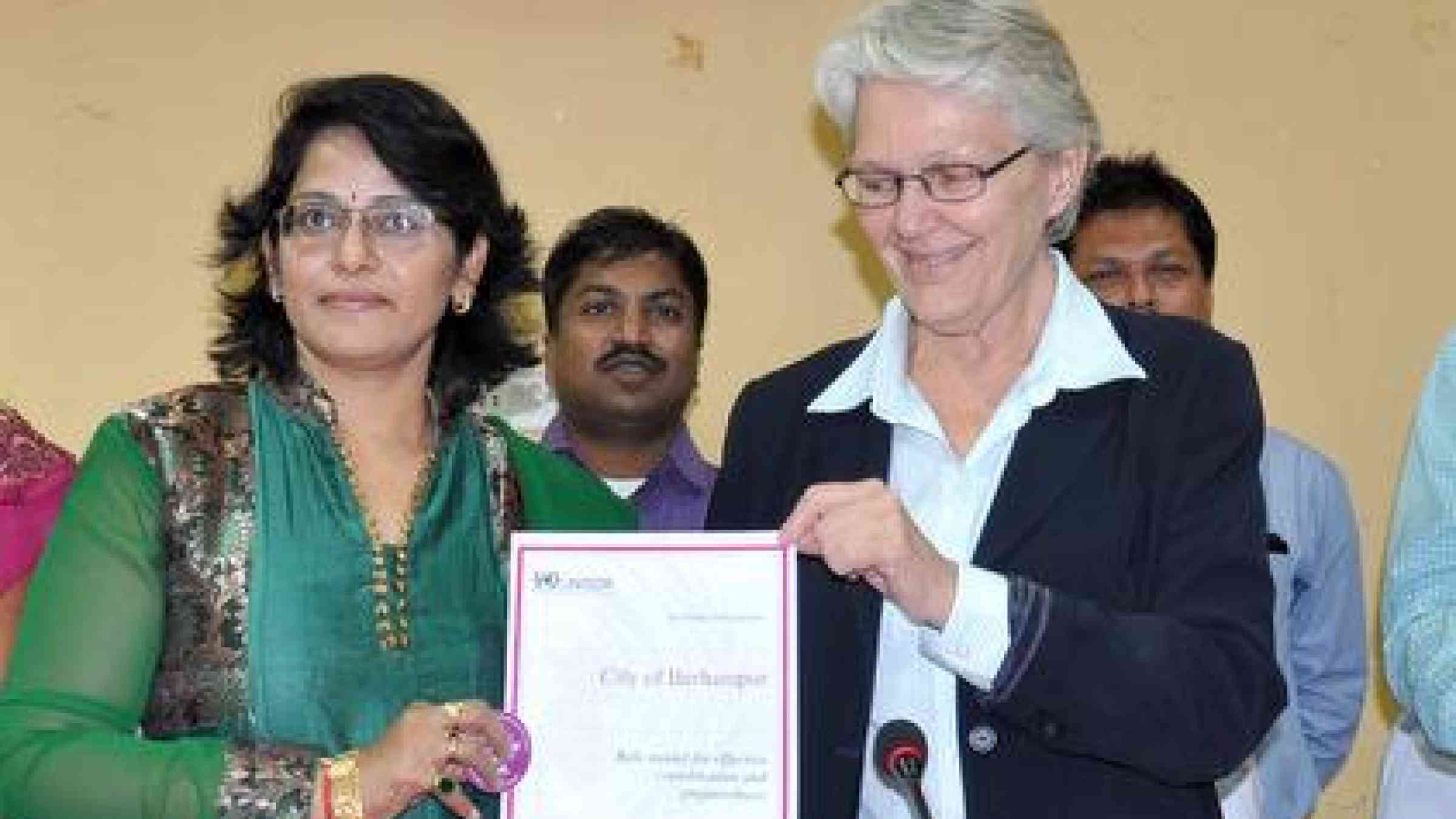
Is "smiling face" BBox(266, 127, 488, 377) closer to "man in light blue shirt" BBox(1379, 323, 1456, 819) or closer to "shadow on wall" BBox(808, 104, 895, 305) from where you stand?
"man in light blue shirt" BBox(1379, 323, 1456, 819)

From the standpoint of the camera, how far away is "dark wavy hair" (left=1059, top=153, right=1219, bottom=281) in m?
3.74

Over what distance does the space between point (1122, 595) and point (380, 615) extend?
780 millimetres

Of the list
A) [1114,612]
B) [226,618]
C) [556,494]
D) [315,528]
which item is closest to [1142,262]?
[556,494]

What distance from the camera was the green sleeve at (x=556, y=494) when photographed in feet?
7.41

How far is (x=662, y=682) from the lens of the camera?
1976 mm

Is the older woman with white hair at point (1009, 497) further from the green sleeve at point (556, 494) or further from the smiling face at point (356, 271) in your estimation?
the smiling face at point (356, 271)

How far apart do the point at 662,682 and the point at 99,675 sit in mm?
556

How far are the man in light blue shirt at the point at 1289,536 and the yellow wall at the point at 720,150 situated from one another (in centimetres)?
65

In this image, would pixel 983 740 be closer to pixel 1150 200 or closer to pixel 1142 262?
pixel 1142 262

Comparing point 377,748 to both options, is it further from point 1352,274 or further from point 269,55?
point 1352,274

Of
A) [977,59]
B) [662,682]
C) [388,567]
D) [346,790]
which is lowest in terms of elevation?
[346,790]

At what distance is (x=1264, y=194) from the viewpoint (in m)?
4.33

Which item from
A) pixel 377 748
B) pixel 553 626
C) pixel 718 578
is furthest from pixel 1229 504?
pixel 377 748

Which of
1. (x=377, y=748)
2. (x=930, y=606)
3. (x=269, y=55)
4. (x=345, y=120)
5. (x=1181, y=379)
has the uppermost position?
(x=269, y=55)
